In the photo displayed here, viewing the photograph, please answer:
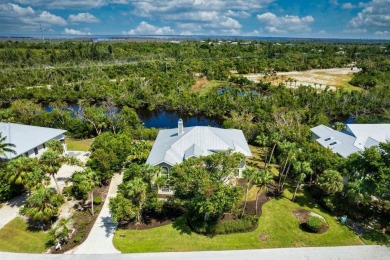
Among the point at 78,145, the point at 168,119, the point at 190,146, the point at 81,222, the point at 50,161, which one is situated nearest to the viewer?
the point at 81,222

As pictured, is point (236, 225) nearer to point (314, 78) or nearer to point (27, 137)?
point (27, 137)

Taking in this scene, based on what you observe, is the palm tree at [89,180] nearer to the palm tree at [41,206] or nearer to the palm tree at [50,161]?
the palm tree at [41,206]

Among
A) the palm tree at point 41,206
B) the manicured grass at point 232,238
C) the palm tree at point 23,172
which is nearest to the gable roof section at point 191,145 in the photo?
the manicured grass at point 232,238

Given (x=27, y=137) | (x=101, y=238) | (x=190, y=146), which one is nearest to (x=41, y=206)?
(x=101, y=238)

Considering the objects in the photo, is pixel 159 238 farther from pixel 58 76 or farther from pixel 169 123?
pixel 58 76

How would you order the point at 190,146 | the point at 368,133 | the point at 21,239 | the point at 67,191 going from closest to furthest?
1. the point at 21,239
2. the point at 67,191
3. the point at 190,146
4. the point at 368,133
